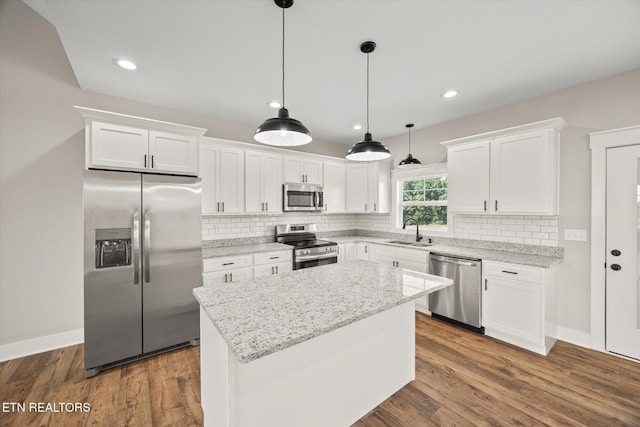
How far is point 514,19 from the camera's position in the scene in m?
1.90

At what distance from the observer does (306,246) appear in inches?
159

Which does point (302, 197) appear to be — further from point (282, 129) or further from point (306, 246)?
point (282, 129)

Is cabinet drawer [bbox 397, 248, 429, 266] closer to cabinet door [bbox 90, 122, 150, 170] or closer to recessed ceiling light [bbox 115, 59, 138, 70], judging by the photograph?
cabinet door [bbox 90, 122, 150, 170]

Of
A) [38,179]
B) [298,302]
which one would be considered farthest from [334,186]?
[38,179]

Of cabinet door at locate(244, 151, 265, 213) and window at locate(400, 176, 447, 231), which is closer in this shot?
cabinet door at locate(244, 151, 265, 213)

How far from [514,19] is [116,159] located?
3.63 m

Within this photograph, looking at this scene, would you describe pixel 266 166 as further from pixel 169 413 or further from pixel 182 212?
pixel 169 413

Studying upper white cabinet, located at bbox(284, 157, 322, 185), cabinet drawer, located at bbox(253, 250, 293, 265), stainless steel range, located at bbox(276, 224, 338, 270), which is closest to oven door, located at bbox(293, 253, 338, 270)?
stainless steel range, located at bbox(276, 224, 338, 270)

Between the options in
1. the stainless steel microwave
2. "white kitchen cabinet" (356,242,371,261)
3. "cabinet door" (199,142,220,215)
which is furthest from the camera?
"white kitchen cabinet" (356,242,371,261)

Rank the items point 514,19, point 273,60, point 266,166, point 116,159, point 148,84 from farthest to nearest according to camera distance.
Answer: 1. point 266,166
2. point 148,84
3. point 116,159
4. point 273,60
5. point 514,19

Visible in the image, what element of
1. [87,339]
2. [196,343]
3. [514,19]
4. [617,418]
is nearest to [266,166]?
[196,343]

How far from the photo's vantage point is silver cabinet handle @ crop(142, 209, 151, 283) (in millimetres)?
2693

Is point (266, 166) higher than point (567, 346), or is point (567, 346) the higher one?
point (266, 166)

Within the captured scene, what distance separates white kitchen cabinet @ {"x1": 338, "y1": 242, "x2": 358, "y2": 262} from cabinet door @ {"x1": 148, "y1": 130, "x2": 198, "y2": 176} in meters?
2.57
